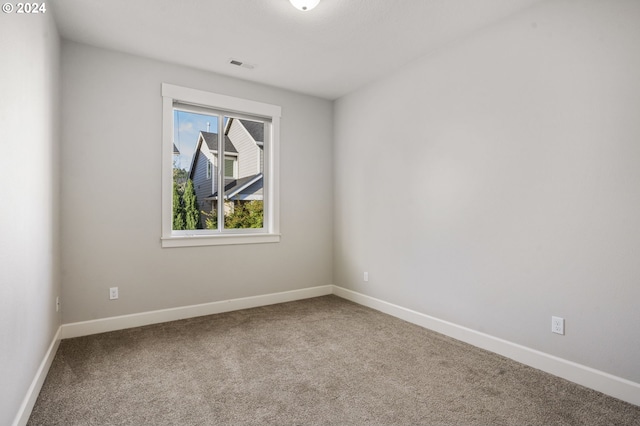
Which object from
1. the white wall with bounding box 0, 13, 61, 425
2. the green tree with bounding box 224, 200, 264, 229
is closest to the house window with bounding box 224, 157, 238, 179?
the green tree with bounding box 224, 200, 264, 229

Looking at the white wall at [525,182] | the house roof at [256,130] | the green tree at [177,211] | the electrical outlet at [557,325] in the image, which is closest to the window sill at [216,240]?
the green tree at [177,211]

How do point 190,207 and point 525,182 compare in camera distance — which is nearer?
point 525,182

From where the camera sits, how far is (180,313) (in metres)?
3.54

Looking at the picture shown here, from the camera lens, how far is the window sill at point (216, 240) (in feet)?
11.5

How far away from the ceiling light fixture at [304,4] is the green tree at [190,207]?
2140 millimetres

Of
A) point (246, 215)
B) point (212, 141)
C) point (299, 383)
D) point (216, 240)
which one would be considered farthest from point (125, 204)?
point (299, 383)

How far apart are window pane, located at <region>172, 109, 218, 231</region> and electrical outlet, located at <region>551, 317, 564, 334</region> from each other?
3257mm

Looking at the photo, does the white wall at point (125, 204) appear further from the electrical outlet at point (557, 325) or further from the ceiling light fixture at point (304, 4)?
the electrical outlet at point (557, 325)

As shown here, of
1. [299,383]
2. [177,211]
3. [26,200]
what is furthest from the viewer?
[177,211]

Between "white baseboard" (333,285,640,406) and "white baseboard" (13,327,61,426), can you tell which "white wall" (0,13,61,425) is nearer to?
"white baseboard" (13,327,61,426)

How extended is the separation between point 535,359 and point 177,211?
345 centimetres

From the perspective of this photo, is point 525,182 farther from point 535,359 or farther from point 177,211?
point 177,211

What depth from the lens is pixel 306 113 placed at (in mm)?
4426

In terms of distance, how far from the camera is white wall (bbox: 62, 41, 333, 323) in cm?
305
